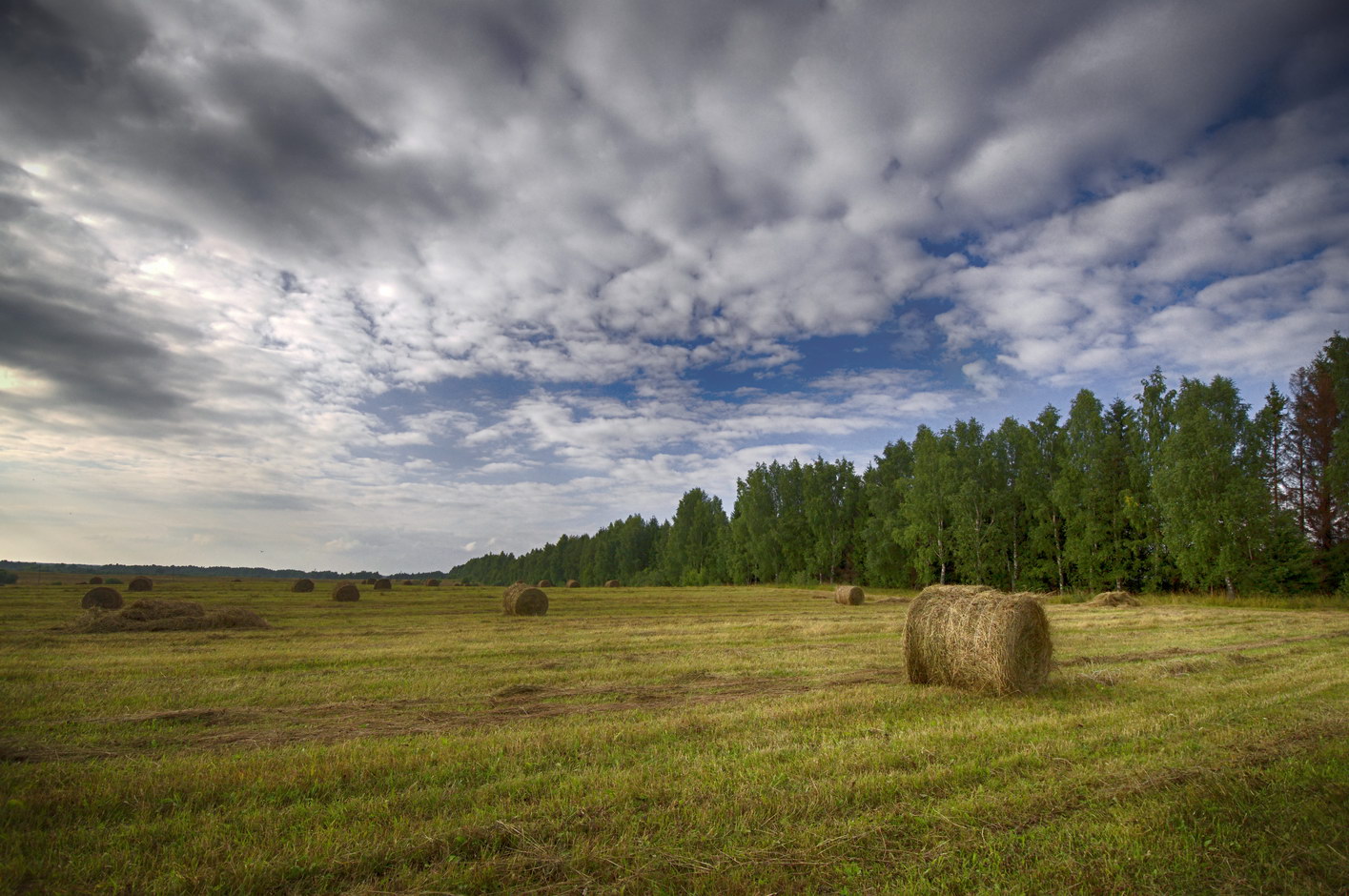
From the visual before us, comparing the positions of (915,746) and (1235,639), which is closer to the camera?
(915,746)

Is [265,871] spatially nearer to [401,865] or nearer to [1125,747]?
[401,865]

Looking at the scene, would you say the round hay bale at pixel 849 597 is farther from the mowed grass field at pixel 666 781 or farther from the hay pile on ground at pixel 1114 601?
the mowed grass field at pixel 666 781

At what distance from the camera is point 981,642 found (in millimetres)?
10414

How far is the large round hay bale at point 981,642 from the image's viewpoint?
33.4 feet

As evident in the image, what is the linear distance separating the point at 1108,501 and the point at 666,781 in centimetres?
4934

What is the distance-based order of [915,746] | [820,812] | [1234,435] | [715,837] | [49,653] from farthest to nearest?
[1234,435], [49,653], [915,746], [820,812], [715,837]

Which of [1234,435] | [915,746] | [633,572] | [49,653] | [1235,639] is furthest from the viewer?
[633,572]

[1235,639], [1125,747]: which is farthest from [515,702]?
[1235,639]

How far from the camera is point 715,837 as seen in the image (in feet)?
15.0

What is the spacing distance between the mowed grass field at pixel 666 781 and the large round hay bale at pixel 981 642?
411 mm

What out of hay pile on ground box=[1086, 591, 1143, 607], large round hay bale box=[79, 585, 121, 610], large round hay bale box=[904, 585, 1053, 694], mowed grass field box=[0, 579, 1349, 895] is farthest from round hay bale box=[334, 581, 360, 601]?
hay pile on ground box=[1086, 591, 1143, 607]

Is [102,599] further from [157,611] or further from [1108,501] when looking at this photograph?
[1108,501]

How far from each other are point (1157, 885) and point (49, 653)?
19.4m

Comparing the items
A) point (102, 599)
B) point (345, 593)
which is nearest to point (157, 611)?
point (102, 599)
